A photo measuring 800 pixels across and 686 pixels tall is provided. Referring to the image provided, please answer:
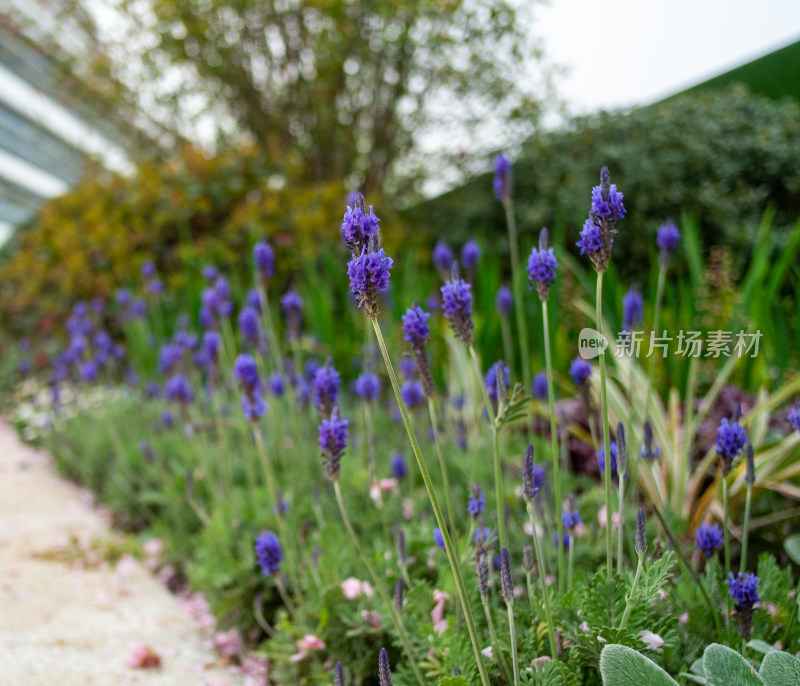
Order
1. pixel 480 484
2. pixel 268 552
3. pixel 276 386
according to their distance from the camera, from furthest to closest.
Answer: pixel 276 386 → pixel 480 484 → pixel 268 552

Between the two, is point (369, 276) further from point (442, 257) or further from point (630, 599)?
point (442, 257)

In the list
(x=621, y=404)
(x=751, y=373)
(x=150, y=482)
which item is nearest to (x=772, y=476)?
(x=621, y=404)

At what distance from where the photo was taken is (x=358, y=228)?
0.83m

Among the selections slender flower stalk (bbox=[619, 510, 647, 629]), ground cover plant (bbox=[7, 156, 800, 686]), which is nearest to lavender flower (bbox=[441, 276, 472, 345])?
ground cover plant (bbox=[7, 156, 800, 686])

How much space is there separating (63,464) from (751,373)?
3.34 metres

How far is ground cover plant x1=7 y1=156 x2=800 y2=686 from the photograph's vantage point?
1.00 m

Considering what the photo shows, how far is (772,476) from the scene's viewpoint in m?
1.95

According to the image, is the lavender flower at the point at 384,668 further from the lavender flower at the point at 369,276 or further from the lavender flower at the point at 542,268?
the lavender flower at the point at 542,268

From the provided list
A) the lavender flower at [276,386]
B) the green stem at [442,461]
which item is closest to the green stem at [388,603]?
the green stem at [442,461]

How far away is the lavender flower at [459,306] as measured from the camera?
1.00 metres

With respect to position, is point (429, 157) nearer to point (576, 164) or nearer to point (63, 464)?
point (576, 164)

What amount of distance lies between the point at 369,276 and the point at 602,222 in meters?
0.35

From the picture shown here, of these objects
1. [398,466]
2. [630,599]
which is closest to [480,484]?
[398,466]

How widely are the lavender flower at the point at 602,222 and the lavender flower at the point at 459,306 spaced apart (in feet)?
0.58
